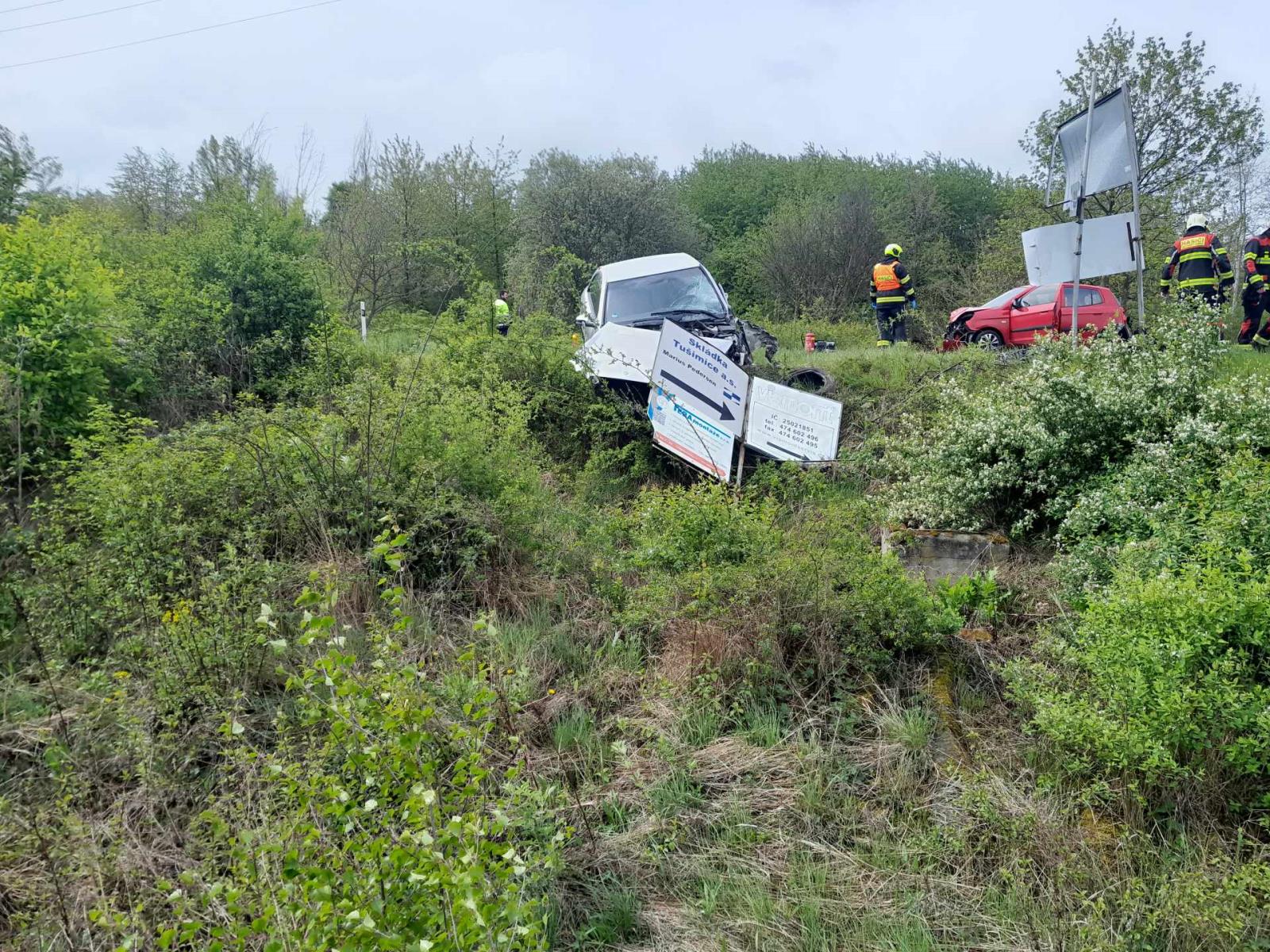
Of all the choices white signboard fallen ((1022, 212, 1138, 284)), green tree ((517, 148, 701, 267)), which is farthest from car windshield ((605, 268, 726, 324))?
green tree ((517, 148, 701, 267))

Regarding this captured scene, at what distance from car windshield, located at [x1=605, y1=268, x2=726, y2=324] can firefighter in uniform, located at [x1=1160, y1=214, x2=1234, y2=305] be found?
570 cm

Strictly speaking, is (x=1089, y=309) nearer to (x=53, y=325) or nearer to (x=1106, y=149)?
(x=1106, y=149)

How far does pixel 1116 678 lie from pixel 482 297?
7489 millimetres

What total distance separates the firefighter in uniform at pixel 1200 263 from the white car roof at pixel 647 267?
597cm

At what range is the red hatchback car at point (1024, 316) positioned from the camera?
481 inches

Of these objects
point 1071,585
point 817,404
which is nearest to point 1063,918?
point 1071,585

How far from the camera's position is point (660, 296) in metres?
9.54

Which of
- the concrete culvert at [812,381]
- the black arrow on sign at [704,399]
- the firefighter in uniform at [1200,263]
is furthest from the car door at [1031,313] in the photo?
the black arrow on sign at [704,399]

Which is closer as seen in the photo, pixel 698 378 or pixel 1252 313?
pixel 698 378

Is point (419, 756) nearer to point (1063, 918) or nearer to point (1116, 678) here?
point (1063, 918)

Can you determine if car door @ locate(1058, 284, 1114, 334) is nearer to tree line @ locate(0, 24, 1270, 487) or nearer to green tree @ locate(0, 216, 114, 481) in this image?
tree line @ locate(0, 24, 1270, 487)

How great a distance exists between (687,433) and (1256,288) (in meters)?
8.13

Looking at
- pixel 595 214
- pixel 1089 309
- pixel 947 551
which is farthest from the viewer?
pixel 595 214

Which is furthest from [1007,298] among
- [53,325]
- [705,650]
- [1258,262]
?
[53,325]
